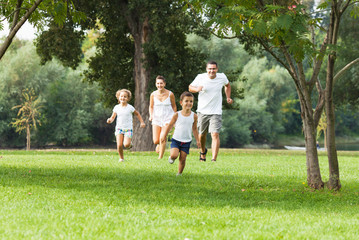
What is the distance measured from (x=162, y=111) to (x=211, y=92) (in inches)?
77.1

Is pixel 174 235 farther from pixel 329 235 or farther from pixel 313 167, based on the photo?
pixel 313 167

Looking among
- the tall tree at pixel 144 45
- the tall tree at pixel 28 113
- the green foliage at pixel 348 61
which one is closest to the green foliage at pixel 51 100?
the tall tree at pixel 28 113

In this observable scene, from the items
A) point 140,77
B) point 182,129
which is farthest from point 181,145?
point 140,77

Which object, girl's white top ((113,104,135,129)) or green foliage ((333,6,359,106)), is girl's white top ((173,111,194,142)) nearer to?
girl's white top ((113,104,135,129))

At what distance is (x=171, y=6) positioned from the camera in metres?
23.3

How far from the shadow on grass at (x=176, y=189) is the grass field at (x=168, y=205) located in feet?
0.05

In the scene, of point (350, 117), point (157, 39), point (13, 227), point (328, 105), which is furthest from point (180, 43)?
point (350, 117)

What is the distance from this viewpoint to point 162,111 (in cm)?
1392

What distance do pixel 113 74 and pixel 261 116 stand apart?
3745 cm

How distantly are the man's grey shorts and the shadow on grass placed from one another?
6.55 ft

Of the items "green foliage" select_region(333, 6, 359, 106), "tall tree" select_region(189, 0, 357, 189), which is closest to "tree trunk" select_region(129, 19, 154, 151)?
"green foliage" select_region(333, 6, 359, 106)

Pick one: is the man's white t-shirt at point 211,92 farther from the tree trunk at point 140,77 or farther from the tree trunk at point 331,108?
the tree trunk at point 140,77

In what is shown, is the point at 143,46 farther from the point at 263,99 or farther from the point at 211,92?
the point at 263,99

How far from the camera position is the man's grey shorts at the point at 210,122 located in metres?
12.5
